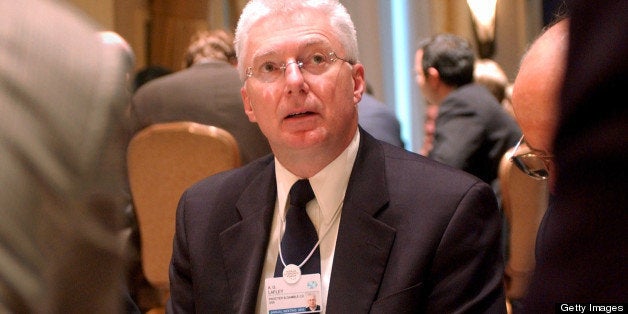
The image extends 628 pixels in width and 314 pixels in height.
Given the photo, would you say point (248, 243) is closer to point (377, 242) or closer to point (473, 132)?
point (377, 242)

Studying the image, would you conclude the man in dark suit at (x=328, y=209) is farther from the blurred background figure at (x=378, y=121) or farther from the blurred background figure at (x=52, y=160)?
the blurred background figure at (x=378, y=121)

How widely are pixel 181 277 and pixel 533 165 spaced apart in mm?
891

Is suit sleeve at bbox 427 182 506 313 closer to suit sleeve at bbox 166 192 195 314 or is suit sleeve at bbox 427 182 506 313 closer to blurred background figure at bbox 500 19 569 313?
blurred background figure at bbox 500 19 569 313

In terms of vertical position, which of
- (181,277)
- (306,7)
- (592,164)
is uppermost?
(592,164)

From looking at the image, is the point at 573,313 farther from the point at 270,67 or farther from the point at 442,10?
the point at 442,10

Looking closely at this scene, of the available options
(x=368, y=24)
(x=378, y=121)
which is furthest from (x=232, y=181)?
(x=368, y=24)

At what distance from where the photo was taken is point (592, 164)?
608mm

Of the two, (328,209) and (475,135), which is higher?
(328,209)

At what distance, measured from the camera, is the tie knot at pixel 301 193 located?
83.7 inches

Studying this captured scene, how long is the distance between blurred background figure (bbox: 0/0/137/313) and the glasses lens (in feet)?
4.34

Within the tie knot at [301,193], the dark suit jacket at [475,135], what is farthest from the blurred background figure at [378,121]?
the tie knot at [301,193]

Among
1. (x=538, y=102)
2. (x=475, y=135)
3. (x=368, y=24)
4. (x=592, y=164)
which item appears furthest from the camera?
(x=368, y=24)

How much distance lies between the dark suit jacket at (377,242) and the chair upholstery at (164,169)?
117 centimetres

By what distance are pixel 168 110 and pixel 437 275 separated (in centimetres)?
227
